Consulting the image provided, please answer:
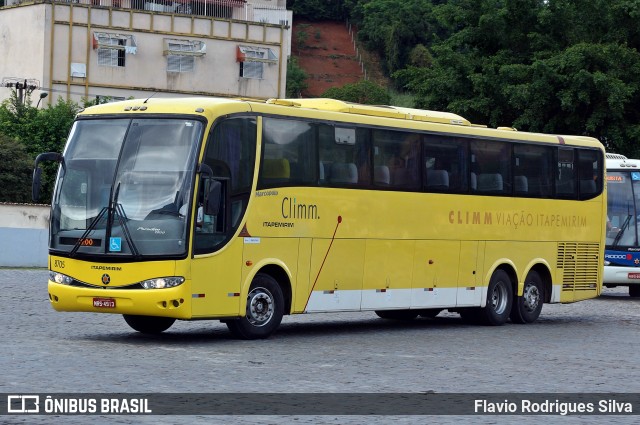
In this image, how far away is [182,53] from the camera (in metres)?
80.4

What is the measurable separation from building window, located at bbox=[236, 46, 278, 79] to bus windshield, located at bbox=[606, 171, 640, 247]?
50.3 metres

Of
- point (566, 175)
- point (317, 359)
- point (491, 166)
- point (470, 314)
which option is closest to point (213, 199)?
point (317, 359)

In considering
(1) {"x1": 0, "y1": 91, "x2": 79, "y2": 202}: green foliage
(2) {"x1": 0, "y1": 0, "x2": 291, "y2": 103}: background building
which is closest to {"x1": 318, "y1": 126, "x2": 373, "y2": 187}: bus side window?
(1) {"x1": 0, "y1": 91, "x2": 79, "y2": 202}: green foliage

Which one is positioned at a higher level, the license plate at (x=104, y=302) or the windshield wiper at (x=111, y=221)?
the windshield wiper at (x=111, y=221)

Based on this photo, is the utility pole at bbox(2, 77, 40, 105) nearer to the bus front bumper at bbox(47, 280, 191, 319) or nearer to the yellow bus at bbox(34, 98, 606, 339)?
the yellow bus at bbox(34, 98, 606, 339)

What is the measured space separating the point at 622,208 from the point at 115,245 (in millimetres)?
19982

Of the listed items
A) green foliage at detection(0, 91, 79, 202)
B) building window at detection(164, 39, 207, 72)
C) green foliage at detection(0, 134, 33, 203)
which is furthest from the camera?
building window at detection(164, 39, 207, 72)

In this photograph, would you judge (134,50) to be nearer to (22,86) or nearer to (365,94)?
(22,86)

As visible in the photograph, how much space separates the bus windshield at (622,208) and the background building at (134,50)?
43.8 meters

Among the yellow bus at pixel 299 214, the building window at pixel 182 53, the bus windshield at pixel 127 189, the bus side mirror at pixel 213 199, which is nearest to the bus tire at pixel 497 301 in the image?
the yellow bus at pixel 299 214

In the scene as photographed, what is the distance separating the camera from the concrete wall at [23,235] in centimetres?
4197

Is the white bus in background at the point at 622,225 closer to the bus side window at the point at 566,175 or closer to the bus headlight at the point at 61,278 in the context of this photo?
the bus side window at the point at 566,175

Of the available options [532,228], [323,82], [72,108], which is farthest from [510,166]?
[323,82]

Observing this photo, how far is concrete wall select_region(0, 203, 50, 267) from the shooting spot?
41969 millimetres
